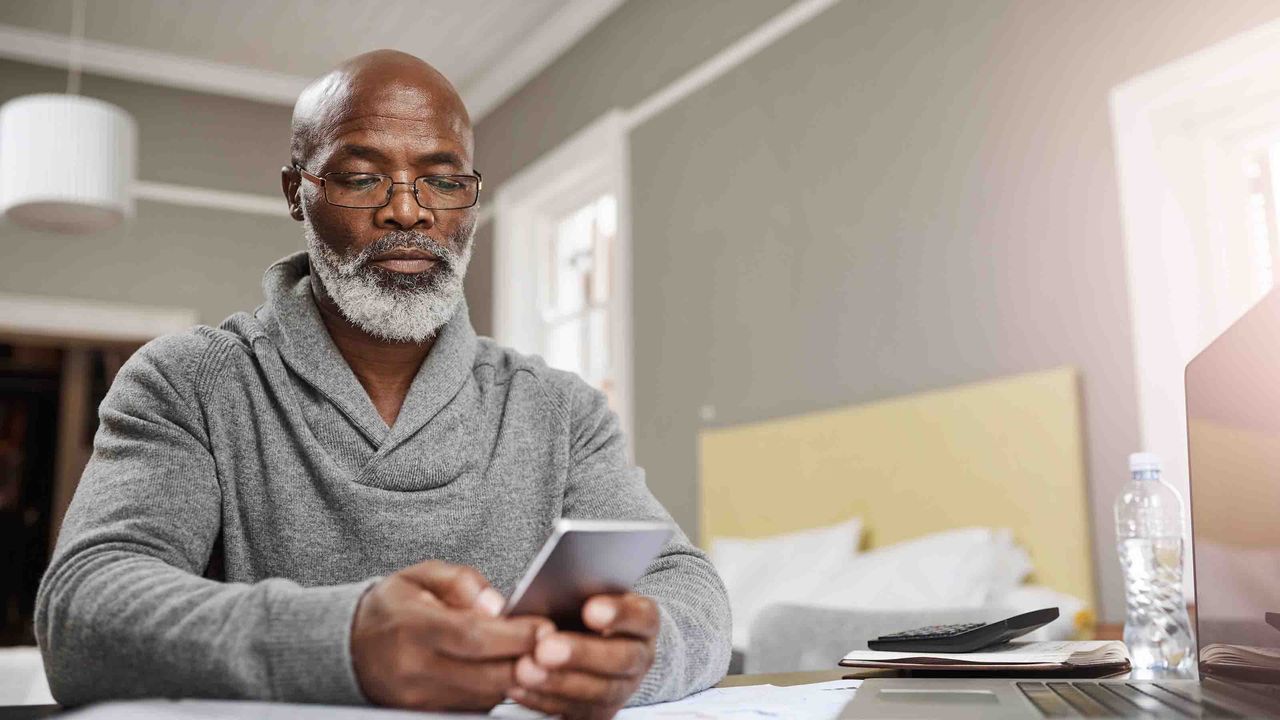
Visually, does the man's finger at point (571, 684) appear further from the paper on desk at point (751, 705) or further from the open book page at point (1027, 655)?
the open book page at point (1027, 655)

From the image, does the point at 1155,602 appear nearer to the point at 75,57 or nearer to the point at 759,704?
the point at 759,704

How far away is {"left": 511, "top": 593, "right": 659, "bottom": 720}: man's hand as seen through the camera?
0.60 meters

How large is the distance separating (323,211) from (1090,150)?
74.6 inches

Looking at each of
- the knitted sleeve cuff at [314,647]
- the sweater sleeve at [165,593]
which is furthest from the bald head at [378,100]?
the knitted sleeve cuff at [314,647]

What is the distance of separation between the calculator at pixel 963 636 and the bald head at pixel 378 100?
642 millimetres

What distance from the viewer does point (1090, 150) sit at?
2.43m

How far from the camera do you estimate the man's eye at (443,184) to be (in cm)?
109

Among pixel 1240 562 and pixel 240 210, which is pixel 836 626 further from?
pixel 240 210

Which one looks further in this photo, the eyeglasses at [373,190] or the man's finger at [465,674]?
the eyeglasses at [373,190]

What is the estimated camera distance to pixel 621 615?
63 cm

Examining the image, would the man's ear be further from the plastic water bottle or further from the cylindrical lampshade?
the cylindrical lampshade

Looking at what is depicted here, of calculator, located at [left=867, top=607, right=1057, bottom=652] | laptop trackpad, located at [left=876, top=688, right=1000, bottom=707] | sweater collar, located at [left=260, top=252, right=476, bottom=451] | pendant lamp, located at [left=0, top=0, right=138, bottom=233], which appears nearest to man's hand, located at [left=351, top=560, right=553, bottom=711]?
laptop trackpad, located at [left=876, top=688, right=1000, bottom=707]

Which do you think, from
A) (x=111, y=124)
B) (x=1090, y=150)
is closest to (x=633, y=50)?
(x=111, y=124)

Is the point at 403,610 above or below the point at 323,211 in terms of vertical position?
below
